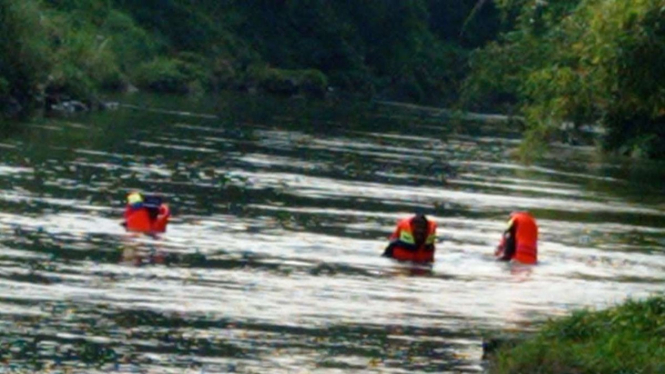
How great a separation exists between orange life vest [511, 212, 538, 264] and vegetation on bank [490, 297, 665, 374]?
1209 cm

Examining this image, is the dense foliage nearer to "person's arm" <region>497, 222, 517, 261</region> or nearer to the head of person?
"person's arm" <region>497, 222, 517, 261</region>

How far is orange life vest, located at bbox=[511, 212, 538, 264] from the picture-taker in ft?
96.5

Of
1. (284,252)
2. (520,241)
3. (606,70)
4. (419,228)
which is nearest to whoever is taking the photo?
(606,70)

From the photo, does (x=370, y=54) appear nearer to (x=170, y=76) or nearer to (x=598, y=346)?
(x=170, y=76)

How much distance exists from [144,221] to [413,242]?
434 centimetres

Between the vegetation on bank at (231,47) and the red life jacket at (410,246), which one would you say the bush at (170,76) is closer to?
the vegetation on bank at (231,47)

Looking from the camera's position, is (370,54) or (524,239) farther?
(370,54)

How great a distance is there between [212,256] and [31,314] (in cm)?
744

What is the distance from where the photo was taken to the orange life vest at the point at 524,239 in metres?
29.4

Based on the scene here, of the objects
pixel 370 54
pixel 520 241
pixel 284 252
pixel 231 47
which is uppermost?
pixel 370 54

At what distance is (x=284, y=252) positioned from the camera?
28.4 meters

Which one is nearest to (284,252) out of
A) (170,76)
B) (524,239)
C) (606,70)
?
(524,239)

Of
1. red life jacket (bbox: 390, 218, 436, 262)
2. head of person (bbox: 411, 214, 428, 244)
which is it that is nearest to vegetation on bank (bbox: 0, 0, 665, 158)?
head of person (bbox: 411, 214, 428, 244)

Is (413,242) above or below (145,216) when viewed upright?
below
